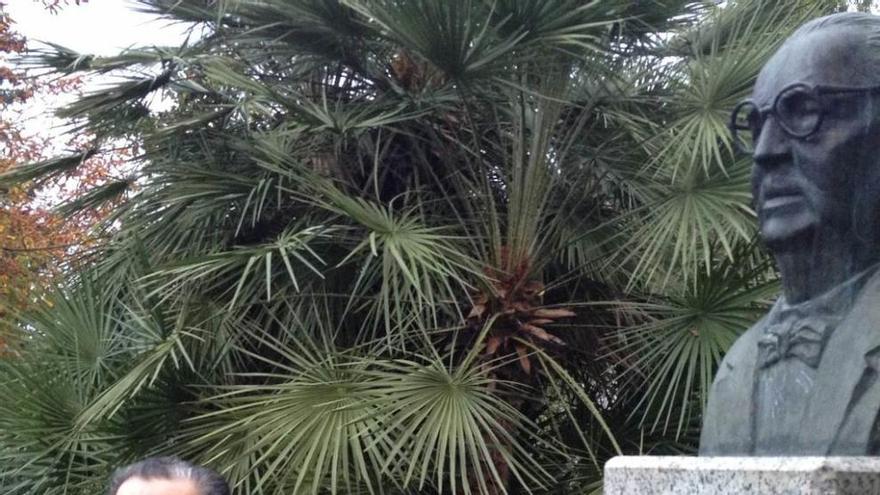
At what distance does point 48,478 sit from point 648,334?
3.10m

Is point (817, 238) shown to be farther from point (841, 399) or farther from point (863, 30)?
point (863, 30)

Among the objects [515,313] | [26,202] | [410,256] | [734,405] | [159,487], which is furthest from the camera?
[26,202]

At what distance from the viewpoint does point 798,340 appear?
277 centimetres

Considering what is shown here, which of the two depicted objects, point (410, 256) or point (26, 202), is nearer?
point (410, 256)

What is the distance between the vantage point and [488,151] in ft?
23.7

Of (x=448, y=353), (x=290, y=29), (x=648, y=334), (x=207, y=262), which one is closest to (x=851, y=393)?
(x=648, y=334)

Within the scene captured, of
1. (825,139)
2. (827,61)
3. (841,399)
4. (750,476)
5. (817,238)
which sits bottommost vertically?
(750,476)

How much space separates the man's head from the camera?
9.04 ft

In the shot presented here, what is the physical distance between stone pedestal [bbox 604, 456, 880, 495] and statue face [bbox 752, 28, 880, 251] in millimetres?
532

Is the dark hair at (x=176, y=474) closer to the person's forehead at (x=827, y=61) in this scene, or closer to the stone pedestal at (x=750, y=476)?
the stone pedestal at (x=750, y=476)

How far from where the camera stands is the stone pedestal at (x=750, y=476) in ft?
8.02

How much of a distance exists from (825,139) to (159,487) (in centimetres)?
161

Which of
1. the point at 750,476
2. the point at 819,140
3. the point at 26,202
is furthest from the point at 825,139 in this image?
the point at 26,202

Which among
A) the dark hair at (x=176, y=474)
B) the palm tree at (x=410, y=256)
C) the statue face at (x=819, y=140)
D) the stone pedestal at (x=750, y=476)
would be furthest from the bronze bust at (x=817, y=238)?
the palm tree at (x=410, y=256)
